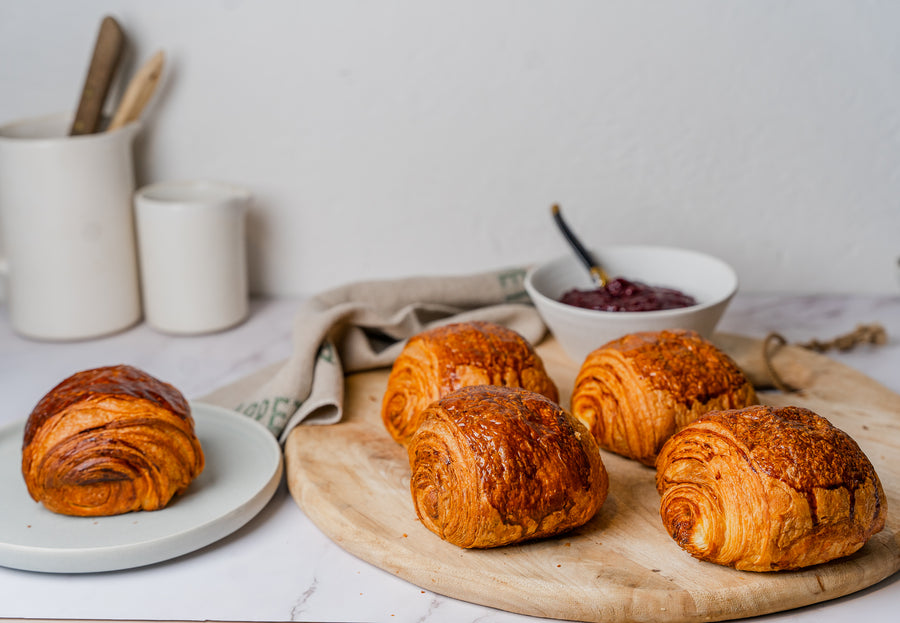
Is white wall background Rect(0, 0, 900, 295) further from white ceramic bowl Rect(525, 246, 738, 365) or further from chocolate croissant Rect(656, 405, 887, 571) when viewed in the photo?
chocolate croissant Rect(656, 405, 887, 571)

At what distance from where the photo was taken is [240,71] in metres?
1.88

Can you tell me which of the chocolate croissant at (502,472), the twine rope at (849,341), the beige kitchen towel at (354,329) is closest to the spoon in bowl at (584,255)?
the beige kitchen towel at (354,329)

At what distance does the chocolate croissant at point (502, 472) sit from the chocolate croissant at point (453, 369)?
0.17m

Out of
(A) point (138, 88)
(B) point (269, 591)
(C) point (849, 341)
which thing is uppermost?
(A) point (138, 88)

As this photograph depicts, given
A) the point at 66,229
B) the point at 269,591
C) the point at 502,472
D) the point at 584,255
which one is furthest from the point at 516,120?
the point at 269,591

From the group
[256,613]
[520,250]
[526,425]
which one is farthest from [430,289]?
[256,613]

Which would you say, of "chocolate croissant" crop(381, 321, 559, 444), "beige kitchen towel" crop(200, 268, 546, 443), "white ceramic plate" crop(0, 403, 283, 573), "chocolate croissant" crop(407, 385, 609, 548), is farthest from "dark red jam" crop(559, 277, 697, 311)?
"white ceramic plate" crop(0, 403, 283, 573)

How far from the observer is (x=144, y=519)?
1.13 metres

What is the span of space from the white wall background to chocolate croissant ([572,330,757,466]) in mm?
708

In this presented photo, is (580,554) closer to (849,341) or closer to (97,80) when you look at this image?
(849,341)

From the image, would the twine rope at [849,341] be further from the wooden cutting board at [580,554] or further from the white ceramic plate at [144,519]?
the white ceramic plate at [144,519]

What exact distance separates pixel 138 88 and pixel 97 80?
0.08 meters

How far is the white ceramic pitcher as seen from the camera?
170 cm

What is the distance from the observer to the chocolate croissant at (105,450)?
1.10 m
